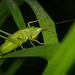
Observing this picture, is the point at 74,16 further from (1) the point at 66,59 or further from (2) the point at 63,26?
(1) the point at 66,59

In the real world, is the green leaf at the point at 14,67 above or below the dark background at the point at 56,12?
below

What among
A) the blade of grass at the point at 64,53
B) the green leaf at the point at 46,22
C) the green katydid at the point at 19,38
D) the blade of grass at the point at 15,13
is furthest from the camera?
the green katydid at the point at 19,38

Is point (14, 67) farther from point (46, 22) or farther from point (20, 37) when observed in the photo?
point (46, 22)

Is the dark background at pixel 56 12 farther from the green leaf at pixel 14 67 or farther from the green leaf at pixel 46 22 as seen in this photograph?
the green leaf at pixel 46 22

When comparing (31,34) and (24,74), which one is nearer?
(31,34)

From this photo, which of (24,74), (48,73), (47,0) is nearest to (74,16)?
(47,0)

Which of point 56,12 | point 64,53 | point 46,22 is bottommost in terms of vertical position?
point 56,12

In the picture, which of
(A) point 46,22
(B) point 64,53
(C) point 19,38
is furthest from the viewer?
(C) point 19,38

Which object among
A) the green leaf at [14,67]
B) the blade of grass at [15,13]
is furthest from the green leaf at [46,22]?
the green leaf at [14,67]

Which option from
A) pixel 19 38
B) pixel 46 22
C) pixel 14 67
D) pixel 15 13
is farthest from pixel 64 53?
pixel 14 67

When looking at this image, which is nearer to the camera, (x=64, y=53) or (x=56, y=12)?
(x=64, y=53)

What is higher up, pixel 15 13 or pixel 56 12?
pixel 15 13
